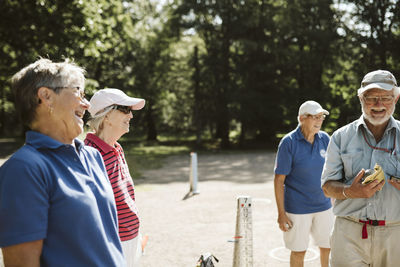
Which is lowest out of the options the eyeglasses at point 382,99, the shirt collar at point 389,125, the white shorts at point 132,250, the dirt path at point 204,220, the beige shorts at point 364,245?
the dirt path at point 204,220

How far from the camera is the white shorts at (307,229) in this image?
4152mm

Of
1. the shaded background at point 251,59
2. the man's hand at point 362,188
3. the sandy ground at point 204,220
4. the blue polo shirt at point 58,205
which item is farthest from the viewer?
the shaded background at point 251,59

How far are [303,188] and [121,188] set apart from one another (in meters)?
2.15

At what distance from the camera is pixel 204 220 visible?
777 centimetres

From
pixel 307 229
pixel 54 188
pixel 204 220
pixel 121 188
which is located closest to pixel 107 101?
pixel 121 188

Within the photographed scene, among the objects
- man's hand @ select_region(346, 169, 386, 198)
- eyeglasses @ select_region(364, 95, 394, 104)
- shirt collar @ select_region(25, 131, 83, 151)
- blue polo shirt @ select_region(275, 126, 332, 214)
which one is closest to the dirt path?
blue polo shirt @ select_region(275, 126, 332, 214)

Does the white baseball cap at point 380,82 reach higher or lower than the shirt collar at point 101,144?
higher

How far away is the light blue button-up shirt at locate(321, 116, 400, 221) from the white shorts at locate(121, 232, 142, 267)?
1.62 metres

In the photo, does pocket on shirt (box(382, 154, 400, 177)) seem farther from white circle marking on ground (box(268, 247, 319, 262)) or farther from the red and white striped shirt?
white circle marking on ground (box(268, 247, 319, 262))

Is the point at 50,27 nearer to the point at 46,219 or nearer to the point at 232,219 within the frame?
the point at 232,219

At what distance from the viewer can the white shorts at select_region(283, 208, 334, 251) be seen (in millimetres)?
4152

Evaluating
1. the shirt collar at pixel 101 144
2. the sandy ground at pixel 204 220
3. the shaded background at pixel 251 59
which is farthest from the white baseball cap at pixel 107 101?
the shaded background at pixel 251 59

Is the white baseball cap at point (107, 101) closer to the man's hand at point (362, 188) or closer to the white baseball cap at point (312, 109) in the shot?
the man's hand at point (362, 188)

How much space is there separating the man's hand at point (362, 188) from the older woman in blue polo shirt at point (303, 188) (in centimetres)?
145
